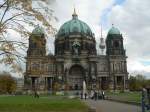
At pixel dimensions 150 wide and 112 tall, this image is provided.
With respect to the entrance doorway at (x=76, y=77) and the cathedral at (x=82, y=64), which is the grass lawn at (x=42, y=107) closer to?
the cathedral at (x=82, y=64)

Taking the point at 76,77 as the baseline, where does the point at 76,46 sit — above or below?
above

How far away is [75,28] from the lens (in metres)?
121

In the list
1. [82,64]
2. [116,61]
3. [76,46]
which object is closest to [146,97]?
[82,64]

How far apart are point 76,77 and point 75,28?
60.2 ft

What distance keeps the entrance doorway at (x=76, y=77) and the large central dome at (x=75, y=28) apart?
1351cm

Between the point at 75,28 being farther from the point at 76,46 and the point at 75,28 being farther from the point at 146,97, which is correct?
the point at 146,97

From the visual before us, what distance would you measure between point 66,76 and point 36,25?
90418 mm

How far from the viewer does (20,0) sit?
20.6m

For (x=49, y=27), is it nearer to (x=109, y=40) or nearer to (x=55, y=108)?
(x=55, y=108)

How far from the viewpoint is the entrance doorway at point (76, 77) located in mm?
114537

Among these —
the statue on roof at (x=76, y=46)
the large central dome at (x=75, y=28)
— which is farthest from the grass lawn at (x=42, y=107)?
the large central dome at (x=75, y=28)

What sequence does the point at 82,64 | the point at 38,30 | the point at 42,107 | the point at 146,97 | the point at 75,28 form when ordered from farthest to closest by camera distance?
1. the point at 75,28
2. the point at 82,64
3. the point at 42,107
4. the point at 38,30
5. the point at 146,97

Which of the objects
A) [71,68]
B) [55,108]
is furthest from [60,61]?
[55,108]

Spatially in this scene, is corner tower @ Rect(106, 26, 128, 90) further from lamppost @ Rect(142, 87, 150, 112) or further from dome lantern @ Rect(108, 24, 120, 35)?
lamppost @ Rect(142, 87, 150, 112)
